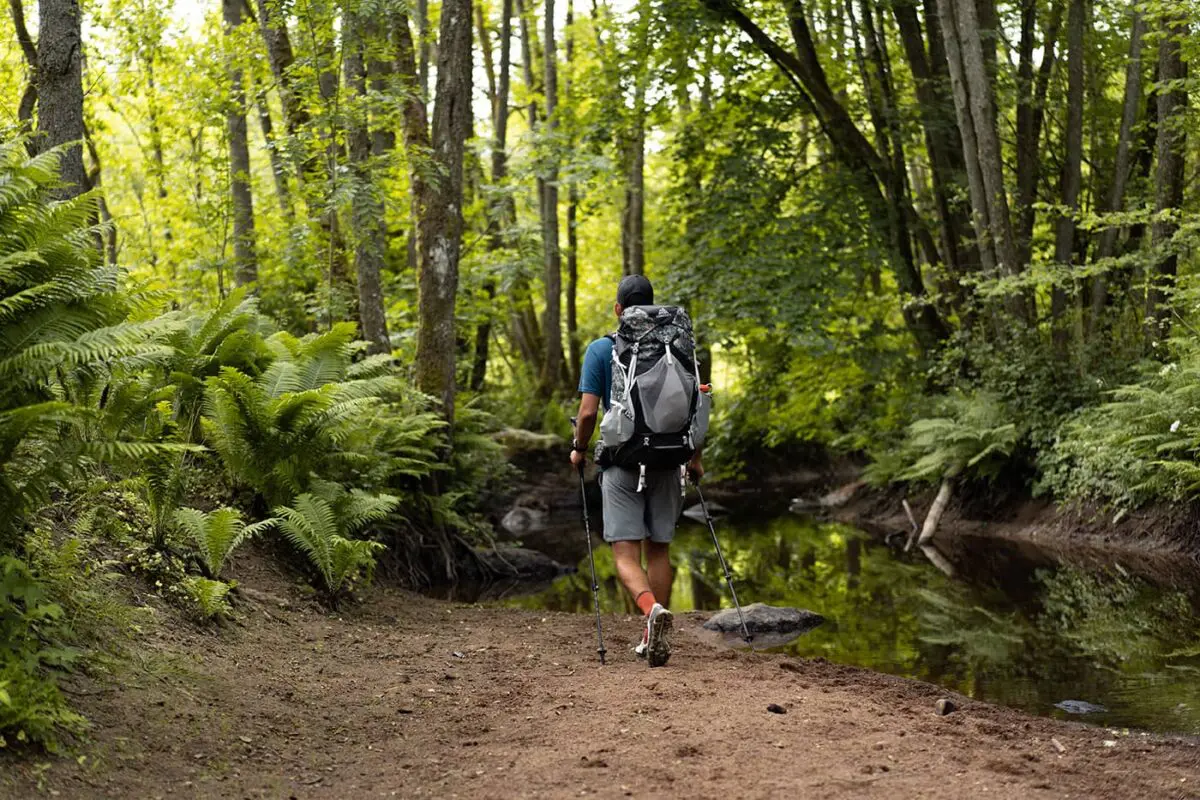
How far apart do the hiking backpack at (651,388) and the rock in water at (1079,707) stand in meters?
2.59

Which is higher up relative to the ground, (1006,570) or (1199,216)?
(1199,216)

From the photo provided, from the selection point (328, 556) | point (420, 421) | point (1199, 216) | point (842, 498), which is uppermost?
point (1199, 216)

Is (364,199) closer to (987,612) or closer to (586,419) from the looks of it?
(586,419)

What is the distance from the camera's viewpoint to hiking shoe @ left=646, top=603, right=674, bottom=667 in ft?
21.2

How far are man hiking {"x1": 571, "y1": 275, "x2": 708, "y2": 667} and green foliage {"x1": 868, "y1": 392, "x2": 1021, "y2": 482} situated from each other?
841 cm

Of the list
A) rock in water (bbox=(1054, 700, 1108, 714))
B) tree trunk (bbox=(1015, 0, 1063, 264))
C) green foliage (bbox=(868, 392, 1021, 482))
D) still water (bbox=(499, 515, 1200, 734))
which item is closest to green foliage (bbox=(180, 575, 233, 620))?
still water (bbox=(499, 515, 1200, 734))

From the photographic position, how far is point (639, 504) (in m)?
7.01

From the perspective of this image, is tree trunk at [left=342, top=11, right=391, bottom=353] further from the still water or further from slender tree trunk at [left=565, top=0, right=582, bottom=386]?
slender tree trunk at [left=565, top=0, right=582, bottom=386]

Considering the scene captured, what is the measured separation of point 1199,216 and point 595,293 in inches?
929

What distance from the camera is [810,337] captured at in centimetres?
1728

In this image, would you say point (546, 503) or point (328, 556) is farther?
point (546, 503)

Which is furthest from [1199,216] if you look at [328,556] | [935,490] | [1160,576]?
[328,556]

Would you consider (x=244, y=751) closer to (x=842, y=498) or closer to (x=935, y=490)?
(x=935, y=490)

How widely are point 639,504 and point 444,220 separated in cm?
558
